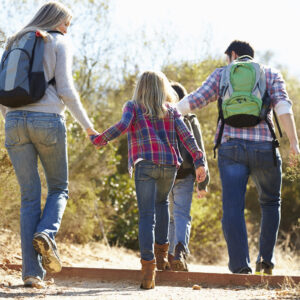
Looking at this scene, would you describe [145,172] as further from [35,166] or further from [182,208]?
[182,208]

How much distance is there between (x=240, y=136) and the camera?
15.8 ft

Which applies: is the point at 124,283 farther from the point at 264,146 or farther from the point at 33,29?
the point at 33,29

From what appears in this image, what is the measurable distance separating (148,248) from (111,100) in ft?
28.0

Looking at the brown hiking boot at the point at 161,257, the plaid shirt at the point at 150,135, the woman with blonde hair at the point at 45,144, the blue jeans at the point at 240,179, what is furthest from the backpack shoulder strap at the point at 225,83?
the brown hiking boot at the point at 161,257

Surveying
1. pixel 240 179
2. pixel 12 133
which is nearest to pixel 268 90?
pixel 240 179

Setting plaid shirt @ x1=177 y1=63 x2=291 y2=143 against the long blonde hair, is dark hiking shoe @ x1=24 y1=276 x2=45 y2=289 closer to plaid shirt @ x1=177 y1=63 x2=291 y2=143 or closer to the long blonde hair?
the long blonde hair

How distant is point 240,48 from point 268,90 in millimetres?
496

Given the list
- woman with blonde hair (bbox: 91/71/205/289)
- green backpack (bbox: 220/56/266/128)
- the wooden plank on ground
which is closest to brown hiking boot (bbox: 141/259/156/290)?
woman with blonde hair (bbox: 91/71/205/289)

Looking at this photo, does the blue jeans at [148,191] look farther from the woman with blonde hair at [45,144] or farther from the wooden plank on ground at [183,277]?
the woman with blonde hair at [45,144]

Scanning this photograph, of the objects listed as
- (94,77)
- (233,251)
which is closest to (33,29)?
(233,251)

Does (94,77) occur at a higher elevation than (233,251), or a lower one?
higher

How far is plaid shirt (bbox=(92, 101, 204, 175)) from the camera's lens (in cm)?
440

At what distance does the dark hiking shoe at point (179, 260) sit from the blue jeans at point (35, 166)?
148 cm

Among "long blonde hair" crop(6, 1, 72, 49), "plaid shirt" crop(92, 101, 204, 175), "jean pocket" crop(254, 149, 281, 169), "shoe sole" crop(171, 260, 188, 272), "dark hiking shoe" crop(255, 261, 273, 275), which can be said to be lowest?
"shoe sole" crop(171, 260, 188, 272)
